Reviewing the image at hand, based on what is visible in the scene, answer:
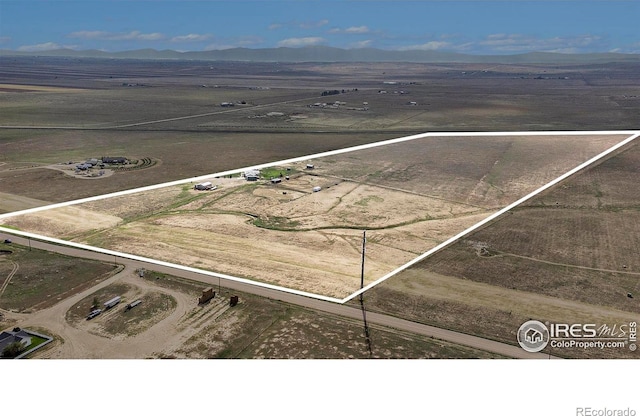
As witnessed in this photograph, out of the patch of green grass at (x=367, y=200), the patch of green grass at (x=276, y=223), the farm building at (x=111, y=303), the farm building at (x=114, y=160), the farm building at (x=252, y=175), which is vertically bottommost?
the farm building at (x=111, y=303)

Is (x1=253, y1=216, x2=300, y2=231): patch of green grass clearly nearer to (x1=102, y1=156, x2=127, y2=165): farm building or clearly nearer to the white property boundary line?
the white property boundary line

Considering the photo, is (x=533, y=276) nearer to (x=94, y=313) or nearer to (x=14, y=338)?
(x=94, y=313)

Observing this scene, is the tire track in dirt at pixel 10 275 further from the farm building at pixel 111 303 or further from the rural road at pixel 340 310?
the farm building at pixel 111 303

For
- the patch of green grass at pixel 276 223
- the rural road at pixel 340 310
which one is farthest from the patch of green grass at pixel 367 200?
the rural road at pixel 340 310

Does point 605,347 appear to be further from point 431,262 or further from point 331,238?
point 331,238

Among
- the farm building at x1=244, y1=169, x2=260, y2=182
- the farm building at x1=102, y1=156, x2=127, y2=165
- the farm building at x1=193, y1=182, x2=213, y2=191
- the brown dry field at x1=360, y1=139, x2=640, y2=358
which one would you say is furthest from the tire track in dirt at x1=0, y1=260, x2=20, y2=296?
the farm building at x1=102, y1=156, x2=127, y2=165

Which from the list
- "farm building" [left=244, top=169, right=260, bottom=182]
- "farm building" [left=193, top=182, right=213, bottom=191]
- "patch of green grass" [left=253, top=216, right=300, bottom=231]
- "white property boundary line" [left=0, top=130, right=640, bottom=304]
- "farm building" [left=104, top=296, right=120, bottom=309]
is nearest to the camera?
"farm building" [left=104, top=296, right=120, bottom=309]
